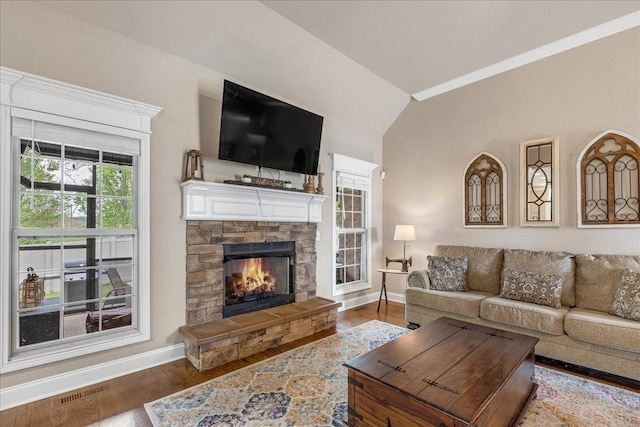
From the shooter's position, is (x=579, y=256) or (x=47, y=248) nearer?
(x=47, y=248)

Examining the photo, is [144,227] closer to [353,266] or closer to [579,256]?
[353,266]

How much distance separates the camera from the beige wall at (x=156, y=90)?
90.6 inches

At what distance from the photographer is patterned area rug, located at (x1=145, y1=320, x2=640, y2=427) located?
206 cm

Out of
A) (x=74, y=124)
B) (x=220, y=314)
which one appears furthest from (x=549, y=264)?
(x=74, y=124)

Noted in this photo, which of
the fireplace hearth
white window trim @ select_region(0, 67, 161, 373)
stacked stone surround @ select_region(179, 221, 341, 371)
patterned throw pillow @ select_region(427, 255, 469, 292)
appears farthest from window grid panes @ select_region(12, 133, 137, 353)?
patterned throw pillow @ select_region(427, 255, 469, 292)

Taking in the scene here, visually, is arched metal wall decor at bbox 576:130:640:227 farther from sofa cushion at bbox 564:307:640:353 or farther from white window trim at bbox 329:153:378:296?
white window trim at bbox 329:153:378:296

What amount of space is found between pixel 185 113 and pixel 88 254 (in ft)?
5.12

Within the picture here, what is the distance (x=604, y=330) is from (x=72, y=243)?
4488 mm

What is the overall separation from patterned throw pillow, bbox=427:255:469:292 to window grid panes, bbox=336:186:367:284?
1.38 metres

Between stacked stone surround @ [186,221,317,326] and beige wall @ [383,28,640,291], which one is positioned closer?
stacked stone surround @ [186,221,317,326]

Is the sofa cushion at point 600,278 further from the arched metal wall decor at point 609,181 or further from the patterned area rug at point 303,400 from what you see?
the patterned area rug at point 303,400

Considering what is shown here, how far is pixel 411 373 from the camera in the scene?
174 cm

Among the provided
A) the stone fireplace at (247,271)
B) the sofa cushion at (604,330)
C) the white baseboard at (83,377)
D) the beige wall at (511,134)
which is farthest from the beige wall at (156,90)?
the sofa cushion at (604,330)

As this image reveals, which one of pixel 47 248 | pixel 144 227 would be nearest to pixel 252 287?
pixel 144 227
